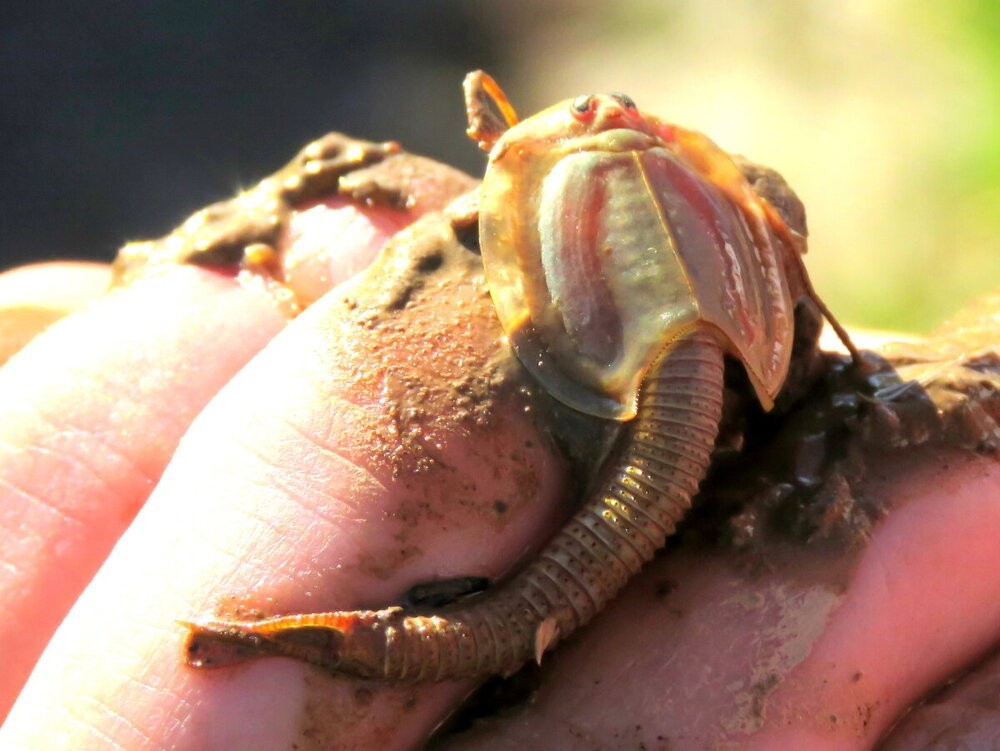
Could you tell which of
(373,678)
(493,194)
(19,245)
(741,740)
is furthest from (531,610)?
(19,245)

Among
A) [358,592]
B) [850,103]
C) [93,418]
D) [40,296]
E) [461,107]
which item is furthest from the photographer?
[461,107]

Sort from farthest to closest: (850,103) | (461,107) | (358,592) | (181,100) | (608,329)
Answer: (461,107), (850,103), (181,100), (608,329), (358,592)

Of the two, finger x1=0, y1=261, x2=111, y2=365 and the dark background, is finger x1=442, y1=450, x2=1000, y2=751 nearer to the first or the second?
finger x1=0, y1=261, x2=111, y2=365

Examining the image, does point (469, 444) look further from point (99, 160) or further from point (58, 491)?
point (99, 160)

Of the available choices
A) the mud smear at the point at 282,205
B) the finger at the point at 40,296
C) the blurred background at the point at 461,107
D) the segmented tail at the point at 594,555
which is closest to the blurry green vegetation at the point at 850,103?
the blurred background at the point at 461,107

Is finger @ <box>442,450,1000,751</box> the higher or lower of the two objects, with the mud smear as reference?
lower

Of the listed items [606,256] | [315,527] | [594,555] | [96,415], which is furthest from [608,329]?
[96,415]

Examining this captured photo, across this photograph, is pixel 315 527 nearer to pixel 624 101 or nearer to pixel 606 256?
pixel 606 256

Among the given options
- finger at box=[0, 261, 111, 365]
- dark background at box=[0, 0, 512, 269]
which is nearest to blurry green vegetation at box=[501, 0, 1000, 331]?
dark background at box=[0, 0, 512, 269]
